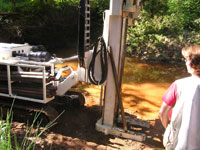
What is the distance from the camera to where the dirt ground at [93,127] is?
3918 mm

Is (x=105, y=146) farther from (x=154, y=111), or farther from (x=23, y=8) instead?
(x=23, y=8)

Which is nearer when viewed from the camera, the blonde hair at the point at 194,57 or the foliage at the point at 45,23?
the blonde hair at the point at 194,57

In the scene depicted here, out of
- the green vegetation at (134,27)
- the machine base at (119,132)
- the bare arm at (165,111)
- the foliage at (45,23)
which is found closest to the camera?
the bare arm at (165,111)

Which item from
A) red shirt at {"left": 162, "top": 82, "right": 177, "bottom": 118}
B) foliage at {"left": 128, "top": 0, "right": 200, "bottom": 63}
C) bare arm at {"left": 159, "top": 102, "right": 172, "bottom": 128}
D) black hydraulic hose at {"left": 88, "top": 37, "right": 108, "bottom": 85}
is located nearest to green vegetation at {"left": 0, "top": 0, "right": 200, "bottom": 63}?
foliage at {"left": 128, "top": 0, "right": 200, "bottom": 63}

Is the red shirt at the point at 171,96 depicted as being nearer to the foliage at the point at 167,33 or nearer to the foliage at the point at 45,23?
the foliage at the point at 167,33

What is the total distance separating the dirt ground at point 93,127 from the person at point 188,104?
70.1 inches

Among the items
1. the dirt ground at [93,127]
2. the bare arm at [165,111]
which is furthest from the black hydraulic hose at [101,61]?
the bare arm at [165,111]

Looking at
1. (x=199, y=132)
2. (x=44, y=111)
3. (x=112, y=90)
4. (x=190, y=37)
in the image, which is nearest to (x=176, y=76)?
(x=190, y=37)

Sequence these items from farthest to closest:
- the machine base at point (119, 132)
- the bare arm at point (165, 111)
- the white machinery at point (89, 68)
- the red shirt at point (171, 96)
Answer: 1. the machine base at point (119, 132)
2. the white machinery at point (89, 68)
3. the bare arm at point (165, 111)
4. the red shirt at point (171, 96)

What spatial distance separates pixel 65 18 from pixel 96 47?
33.6ft

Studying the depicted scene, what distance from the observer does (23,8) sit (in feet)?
43.0

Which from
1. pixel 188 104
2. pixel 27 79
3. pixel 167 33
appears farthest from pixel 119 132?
pixel 167 33

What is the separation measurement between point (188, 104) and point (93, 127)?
2.70 meters

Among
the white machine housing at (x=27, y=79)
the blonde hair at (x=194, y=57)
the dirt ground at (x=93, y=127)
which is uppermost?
the blonde hair at (x=194, y=57)
